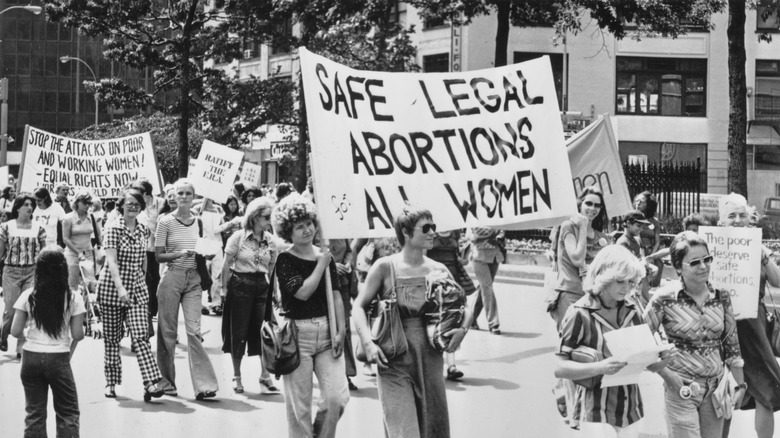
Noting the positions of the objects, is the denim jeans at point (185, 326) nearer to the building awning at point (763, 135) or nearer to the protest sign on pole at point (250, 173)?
the protest sign on pole at point (250, 173)

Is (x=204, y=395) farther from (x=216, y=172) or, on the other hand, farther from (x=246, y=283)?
(x=216, y=172)

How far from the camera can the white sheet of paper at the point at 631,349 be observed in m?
5.41

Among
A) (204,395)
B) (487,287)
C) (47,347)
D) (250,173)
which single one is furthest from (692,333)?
(250,173)

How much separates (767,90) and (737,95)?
22479 millimetres

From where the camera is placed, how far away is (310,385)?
7.03m

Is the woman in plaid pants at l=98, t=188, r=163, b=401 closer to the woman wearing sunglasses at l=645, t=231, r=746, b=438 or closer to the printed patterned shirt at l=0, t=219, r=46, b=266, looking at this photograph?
the printed patterned shirt at l=0, t=219, r=46, b=266

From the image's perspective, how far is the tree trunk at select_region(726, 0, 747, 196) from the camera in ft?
66.9

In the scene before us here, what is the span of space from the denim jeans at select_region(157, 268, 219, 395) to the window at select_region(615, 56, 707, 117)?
33895 millimetres

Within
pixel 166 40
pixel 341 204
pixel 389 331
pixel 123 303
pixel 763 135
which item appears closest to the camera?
pixel 389 331

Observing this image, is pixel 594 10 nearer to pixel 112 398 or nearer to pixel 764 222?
pixel 764 222

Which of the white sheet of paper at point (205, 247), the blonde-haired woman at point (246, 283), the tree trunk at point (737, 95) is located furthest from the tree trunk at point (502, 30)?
the blonde-haired woman at point (246, 283)

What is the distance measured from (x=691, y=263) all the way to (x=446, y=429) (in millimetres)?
1623

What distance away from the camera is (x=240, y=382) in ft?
33.8

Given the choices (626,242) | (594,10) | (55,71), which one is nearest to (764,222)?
(594,10)
